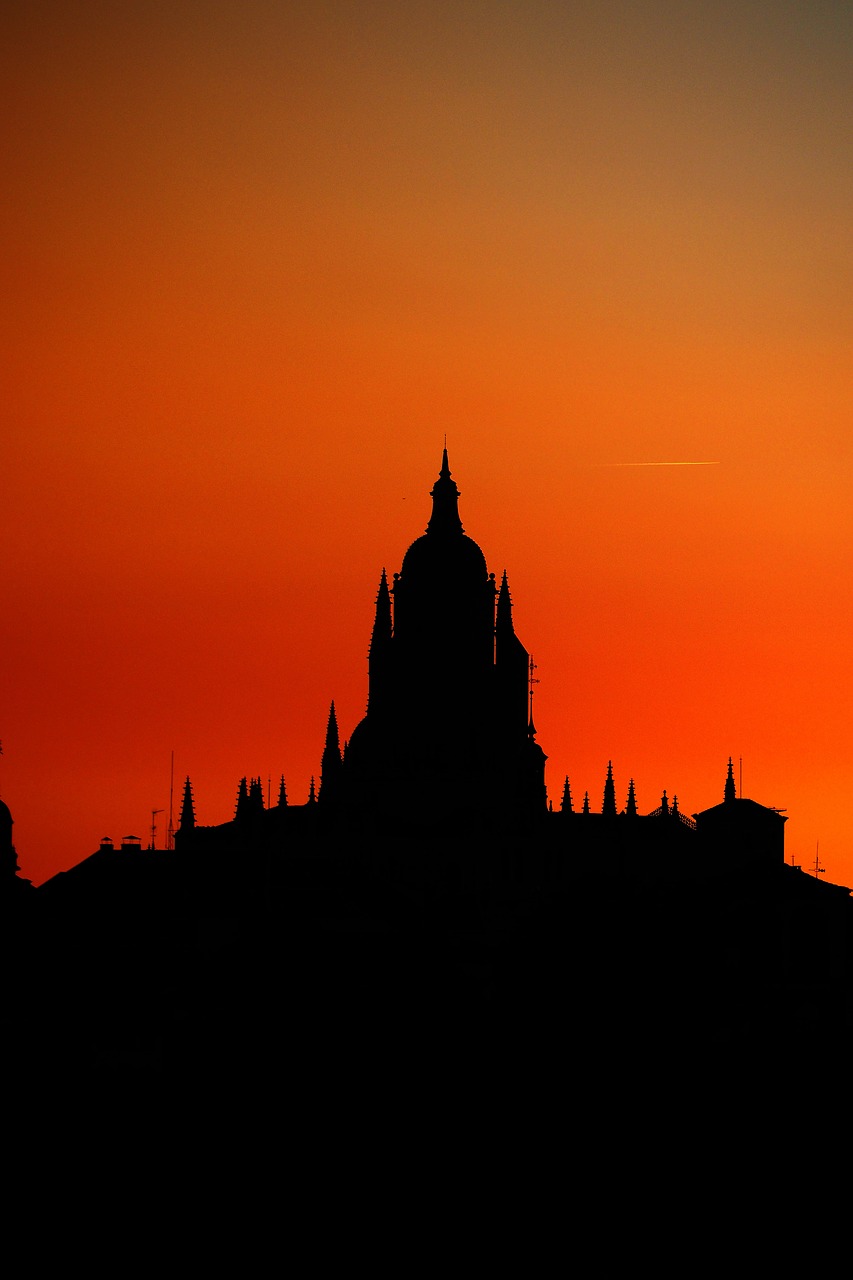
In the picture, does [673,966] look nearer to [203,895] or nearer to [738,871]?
[738,871]

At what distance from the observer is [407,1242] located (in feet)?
279

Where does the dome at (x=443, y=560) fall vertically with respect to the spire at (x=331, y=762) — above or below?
above

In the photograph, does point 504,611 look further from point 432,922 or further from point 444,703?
point 432,922

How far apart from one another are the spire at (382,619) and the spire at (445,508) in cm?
546

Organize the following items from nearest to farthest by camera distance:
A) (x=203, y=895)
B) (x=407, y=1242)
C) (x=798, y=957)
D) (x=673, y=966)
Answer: (x=407, y=1242)
(x=673, y=966)
(x=798, y=957)
(x=203, y=895)

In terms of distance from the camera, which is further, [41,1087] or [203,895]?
[203,895]

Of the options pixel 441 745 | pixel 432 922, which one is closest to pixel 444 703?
pixel 441 745

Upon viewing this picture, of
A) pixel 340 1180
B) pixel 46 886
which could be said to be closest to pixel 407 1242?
pixel 340 1180

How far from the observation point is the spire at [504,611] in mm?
158125

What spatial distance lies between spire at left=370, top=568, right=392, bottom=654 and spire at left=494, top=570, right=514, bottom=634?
6.80 metres

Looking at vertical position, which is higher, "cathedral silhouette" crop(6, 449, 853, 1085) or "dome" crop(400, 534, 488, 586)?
"dome" crop(400, 534, 488, 586)

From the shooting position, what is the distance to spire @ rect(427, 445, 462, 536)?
6339 inches

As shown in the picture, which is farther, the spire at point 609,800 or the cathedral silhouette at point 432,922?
the spire at point 609,800

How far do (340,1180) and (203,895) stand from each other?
141 feet
